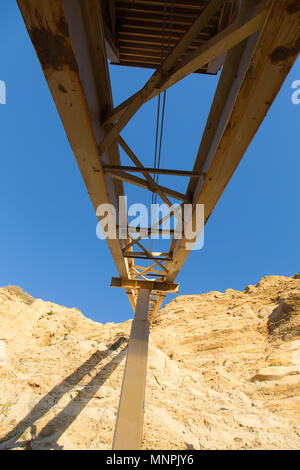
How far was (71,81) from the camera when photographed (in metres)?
2.10

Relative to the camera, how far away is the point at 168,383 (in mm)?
9039

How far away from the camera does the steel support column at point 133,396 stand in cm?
348

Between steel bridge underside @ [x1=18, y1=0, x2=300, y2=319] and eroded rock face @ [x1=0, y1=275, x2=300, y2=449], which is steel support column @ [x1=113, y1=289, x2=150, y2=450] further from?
steel bridge underside @ [x1=18, y1=0, x2=300, y2=319]

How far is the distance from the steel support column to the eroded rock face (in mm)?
2692

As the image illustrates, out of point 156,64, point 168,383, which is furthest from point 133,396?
point 168,383

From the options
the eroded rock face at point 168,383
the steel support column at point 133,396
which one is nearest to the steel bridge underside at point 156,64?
the steel support column at point 133,396

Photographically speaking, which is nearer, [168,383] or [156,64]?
[156,64]

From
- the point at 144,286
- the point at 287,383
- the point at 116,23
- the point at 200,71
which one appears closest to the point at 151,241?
the point at 144,286

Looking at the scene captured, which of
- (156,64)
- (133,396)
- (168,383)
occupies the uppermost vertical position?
(156,64)

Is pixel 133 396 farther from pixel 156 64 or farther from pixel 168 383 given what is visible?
pixel 168 383

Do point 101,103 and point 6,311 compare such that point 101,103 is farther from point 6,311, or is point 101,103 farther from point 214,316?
point 214,316

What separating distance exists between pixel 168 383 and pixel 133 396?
617 cm

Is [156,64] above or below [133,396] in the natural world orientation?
above

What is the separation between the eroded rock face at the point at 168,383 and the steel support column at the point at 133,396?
2.69m
